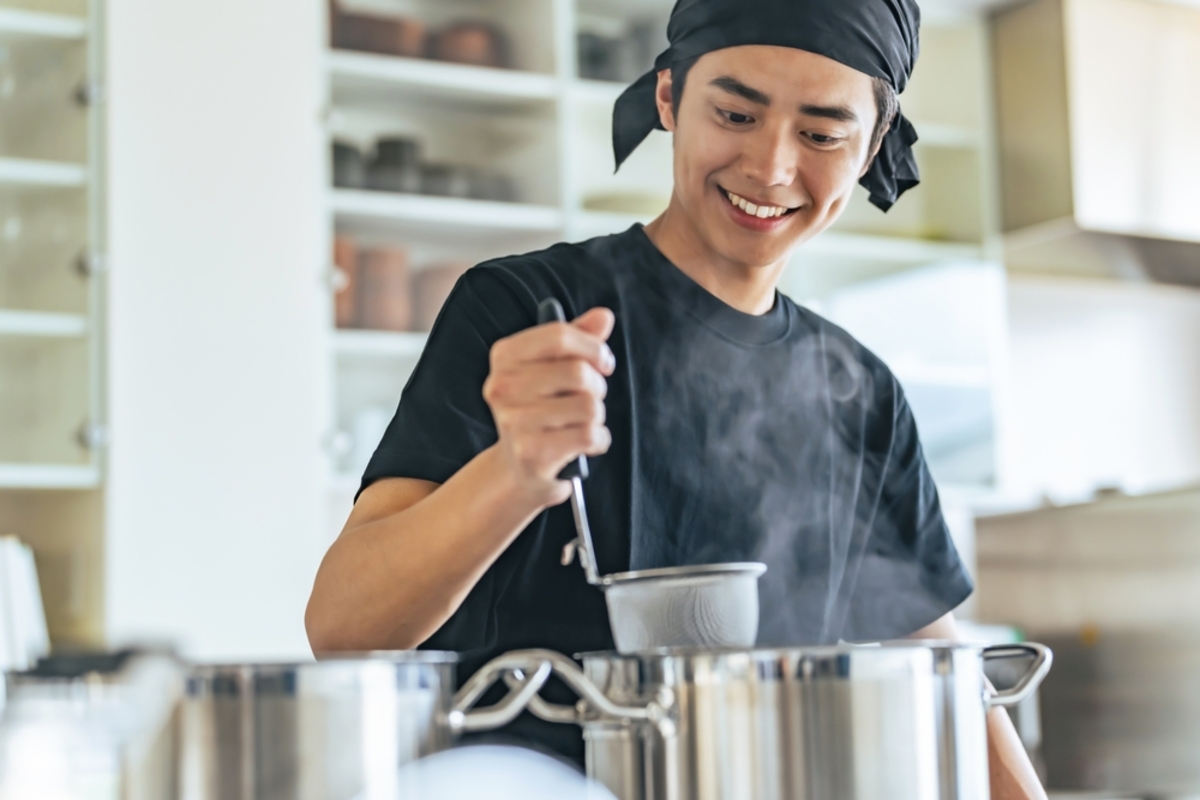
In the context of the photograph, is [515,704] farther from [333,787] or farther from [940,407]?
[940,407]

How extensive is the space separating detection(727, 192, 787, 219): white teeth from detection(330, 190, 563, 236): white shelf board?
1859 millimetres

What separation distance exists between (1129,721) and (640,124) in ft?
7.29

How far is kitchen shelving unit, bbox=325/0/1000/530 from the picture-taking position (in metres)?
2.97

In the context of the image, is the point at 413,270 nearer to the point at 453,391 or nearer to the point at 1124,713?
the point at 1124,713

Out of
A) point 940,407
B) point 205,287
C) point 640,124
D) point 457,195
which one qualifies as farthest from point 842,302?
point 640,124

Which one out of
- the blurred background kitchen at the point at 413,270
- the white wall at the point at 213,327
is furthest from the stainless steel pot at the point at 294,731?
the white wall at the point at 213,327

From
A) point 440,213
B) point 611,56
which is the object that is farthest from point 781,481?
point 611,56

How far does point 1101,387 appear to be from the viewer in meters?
3.81

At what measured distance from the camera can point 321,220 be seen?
9.30 ft

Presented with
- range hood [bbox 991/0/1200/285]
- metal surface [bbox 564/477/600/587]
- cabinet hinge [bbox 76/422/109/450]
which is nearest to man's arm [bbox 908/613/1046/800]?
metal surface [bbox 564/477/600/587]

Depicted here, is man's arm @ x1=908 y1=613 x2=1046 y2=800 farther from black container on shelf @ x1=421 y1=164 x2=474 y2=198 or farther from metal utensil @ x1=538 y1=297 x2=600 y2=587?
black container on shelf @ x1=421 y1=164 x2=474 y2=198

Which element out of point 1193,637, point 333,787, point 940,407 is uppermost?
point 940,407

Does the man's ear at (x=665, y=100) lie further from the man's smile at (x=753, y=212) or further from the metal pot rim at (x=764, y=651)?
the metal pot rim at (x=764, y=651)

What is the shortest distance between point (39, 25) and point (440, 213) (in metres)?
0.84
